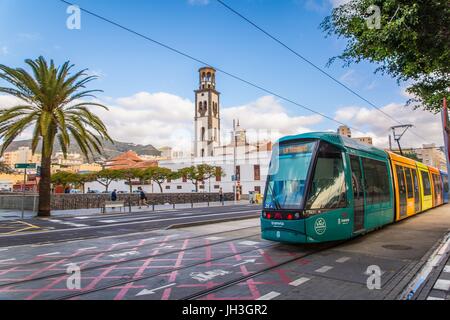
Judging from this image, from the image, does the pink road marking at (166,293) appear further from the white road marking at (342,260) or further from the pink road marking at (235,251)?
the white road marking at (342,260)

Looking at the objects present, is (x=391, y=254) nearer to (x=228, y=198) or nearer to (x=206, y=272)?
(x=206, y=272)

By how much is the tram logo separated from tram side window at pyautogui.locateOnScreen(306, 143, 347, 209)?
351 mm

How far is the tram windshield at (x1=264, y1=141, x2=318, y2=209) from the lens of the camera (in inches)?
331

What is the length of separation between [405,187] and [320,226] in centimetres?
838

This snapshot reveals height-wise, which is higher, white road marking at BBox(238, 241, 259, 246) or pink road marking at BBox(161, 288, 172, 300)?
white road marking at BBox(238, 241, 259, 246)

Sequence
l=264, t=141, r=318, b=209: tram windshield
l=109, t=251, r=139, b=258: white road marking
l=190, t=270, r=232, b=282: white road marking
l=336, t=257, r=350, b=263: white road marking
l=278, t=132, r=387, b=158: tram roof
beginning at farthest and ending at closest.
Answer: l=278, t=132, r=387, b=158: tram roof → l=109, t=251, r=139, b=258: white road marking → l=264, t=141, r=318, b=209: tram windshield → l=336, t=257, r=350, b=263: white road marking → l=190, t=270, r=232, b=282: white road marking

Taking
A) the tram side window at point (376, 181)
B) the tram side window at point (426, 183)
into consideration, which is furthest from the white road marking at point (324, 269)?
the tram side window at point (426, 183)

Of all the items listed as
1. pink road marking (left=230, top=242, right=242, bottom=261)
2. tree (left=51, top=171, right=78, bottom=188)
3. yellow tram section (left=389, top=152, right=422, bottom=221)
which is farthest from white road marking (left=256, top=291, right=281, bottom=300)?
tree (left=51, top=171, right=78, bottom=188)

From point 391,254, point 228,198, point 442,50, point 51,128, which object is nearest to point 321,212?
point 391,254

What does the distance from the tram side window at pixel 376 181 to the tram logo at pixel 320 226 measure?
2615 millimetres

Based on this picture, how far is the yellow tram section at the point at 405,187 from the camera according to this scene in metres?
13.3

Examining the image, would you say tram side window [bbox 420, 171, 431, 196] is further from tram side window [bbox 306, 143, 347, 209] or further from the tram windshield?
the tram windshield

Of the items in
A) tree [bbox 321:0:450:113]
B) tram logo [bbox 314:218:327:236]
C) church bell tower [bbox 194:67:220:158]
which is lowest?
tram logo [bbox 314:218:327:236]

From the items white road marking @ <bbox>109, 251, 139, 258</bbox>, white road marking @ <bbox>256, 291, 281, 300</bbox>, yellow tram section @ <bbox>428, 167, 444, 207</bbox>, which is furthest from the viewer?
yellow tram section @ <bbox>428, 167, 444, 207</bbox>
